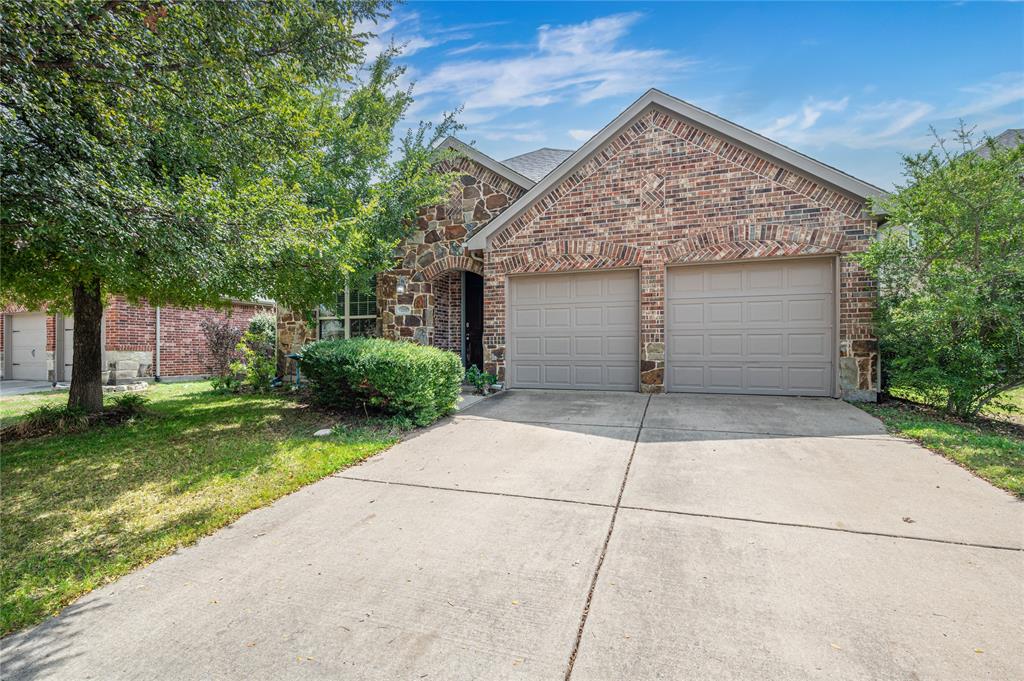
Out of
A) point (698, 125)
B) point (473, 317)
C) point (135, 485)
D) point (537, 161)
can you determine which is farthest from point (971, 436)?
point (537, 161)

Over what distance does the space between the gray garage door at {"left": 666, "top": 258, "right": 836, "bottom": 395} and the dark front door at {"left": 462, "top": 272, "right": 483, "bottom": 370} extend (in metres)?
4.90

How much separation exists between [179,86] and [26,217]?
6.54ft

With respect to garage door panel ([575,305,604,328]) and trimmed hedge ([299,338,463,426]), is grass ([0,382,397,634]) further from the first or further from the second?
garage door panel ([575,305,604,328])

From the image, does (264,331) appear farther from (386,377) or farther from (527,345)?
(386,377)

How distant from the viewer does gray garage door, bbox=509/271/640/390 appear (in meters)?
8.70

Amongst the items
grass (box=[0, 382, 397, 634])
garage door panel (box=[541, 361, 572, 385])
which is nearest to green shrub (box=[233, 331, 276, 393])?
grass (box=[0, 382, 397, 634])

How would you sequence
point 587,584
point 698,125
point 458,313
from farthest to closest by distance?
point 458,313, point 698,125, point 587,584

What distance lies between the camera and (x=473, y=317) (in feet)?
37.7

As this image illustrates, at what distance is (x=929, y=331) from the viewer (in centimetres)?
619

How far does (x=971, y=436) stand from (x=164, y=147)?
9753 millimetres

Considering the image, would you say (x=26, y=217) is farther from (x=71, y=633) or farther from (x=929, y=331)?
(x=929, y=331)

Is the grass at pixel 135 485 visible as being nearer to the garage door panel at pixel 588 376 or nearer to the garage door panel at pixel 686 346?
the garage door panel at pixel 588 376

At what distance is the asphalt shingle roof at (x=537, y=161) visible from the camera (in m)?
11.1

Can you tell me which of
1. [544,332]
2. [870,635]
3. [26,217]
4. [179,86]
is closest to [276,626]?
[870,635]
